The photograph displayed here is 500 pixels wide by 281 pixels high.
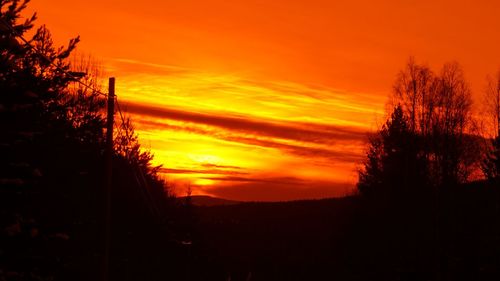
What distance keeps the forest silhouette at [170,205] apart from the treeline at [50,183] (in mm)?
42

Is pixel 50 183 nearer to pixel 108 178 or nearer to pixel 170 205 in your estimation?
pixel 108 178

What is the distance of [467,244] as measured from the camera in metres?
45.5

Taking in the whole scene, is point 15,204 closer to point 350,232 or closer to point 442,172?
point 442,172

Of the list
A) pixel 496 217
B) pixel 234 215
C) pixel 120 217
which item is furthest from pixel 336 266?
pixel 234 215

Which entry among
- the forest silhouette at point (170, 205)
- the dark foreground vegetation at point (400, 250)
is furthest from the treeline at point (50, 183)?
the dark foreground vegetation at point (400, 250)

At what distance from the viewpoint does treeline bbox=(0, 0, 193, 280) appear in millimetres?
14617

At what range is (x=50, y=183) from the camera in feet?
58.6

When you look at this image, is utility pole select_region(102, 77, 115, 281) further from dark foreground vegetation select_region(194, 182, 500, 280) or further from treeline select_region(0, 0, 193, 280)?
dark foreground vegetation select_region(194, 182, 500, 280)

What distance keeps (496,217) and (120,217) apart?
22.4 meters

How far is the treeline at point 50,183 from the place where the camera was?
14.6 m

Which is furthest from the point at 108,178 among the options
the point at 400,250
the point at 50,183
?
the point at 400,250

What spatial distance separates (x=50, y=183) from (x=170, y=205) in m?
40.1

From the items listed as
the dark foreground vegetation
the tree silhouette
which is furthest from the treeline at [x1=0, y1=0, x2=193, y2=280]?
the tree silhouette

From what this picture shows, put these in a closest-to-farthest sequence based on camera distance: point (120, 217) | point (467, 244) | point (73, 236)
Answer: point (73, 236), point (120, 217), point (467, 244)
